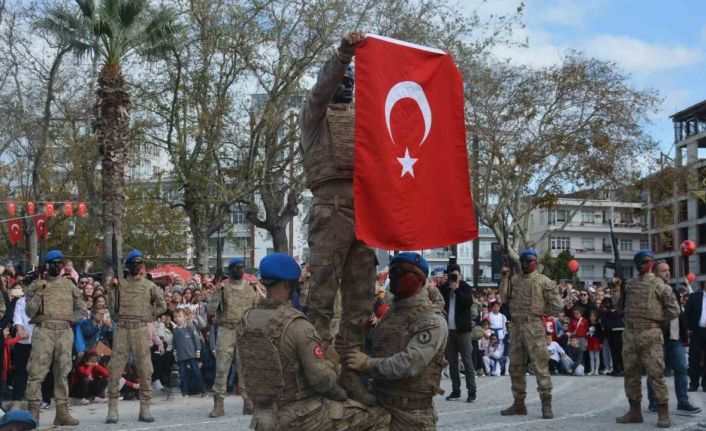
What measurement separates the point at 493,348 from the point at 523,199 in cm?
2283

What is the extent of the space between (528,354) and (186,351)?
22.8ft

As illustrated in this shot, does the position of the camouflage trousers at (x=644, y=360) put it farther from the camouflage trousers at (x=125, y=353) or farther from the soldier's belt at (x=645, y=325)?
the camouflage trousers at (x=125, y=353)

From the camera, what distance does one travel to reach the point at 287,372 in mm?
5668

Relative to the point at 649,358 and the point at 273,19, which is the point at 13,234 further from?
the point at 649,358

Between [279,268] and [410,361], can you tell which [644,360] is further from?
[279,268]

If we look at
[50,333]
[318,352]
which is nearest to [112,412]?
[50,333]

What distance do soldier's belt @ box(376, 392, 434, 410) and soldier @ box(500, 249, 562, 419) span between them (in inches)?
246

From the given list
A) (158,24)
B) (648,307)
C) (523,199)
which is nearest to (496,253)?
(523,199)

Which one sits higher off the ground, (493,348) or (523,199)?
(523,199)

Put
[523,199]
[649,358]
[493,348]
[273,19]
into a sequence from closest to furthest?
[649,358] < [493,348] < [273,19] < [523,199]

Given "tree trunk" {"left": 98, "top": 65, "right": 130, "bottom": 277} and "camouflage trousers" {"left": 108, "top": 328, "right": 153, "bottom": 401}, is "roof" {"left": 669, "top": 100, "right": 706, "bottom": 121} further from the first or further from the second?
"camouflage trousers" {"left": 108, "top": 328, "right": 153, "bottom": 401}

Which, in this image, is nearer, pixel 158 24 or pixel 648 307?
pixel 648 307

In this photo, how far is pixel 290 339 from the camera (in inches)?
222

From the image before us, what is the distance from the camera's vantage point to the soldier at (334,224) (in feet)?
21.5
